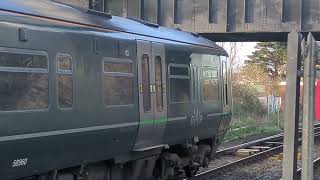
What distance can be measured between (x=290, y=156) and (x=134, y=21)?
5.50m

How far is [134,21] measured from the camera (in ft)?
35.6

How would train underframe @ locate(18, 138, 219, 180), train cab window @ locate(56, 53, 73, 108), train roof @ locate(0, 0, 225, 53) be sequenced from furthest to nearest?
train underframe @ locate(18, 138, 219, 180) → train cab window @ locate(56, 53, 73, 108) → train roof @ locate(0, 0, 225, 53)

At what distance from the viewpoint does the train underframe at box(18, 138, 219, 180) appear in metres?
8.56

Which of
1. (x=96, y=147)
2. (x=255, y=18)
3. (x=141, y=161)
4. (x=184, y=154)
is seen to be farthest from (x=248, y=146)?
(x=96, y=147)

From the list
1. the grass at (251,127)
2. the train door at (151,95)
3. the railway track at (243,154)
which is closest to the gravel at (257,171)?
the railway track at (243,154)

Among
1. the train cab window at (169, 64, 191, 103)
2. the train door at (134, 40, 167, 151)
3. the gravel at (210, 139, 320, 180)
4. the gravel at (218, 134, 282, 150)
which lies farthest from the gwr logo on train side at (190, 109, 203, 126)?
the gravel at (218, 134, 282, 150)

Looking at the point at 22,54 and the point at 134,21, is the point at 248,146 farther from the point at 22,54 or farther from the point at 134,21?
the point at 22,54

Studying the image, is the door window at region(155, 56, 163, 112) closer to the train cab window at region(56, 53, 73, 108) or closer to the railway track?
the train cab window at region(56, 53, 73, 108)

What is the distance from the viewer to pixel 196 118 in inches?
465

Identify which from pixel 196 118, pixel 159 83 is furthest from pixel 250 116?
pixel 159 83

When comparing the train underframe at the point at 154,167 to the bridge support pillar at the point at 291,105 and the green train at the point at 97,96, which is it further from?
the bridge support pillar at the point at 291,105

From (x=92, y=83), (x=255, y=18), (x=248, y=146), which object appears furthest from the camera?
(x=255, y=18)

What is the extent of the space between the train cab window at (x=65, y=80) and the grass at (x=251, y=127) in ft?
51.0

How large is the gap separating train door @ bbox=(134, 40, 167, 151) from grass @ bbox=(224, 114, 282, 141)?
1282cm
